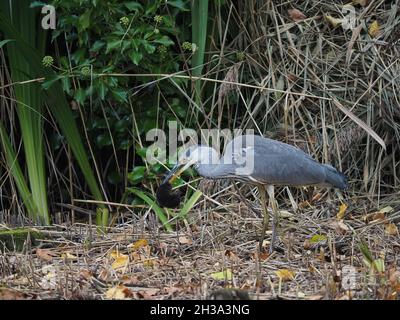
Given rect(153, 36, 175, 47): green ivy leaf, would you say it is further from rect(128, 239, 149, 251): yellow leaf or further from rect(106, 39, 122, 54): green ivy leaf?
rect(128, 239, 149, 251): yellow leaf

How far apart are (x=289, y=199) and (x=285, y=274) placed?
1.81 metres

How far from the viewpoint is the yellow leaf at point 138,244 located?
17.6 ft

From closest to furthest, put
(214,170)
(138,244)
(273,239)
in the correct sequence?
(138,244)
(273,239)
(214,170)

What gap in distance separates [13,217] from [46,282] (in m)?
1.59

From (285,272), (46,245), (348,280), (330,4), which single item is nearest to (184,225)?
(46,245)

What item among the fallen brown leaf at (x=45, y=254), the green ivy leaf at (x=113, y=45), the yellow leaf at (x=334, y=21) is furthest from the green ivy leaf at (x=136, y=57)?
the yellow leaf at (x=334, y=21)

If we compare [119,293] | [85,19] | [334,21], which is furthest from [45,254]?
[334,21]

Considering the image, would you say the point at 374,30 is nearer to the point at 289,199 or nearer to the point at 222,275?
the point at 289,199

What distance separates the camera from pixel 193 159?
5961mm

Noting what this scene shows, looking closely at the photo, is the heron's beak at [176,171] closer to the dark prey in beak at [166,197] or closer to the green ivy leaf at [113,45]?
the dark prey in beak at [166,197]

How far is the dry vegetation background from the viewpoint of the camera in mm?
4715

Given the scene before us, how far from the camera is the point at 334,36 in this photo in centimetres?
677

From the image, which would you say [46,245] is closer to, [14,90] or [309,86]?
[14,90]

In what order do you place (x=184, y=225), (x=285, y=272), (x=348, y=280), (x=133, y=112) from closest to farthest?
1. (x=348, y=280)
2. (x=285, y=272)
3. (x=184, y=225)
4. (x=133, y=112)
